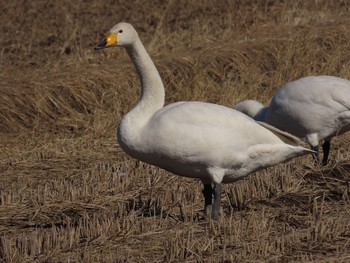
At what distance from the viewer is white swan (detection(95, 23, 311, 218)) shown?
6406 mm

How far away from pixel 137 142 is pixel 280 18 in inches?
347

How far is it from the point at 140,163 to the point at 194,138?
2.43 meters

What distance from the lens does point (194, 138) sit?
641 cm

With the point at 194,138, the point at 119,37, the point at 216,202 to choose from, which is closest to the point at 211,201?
the point at 216,202

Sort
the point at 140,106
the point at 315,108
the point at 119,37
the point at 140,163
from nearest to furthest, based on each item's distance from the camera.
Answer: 1. the point at 140,106
2. the point at 119,37
3. the point at 315,108
4. the point at 140,163

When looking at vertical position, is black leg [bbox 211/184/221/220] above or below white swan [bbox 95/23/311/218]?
below

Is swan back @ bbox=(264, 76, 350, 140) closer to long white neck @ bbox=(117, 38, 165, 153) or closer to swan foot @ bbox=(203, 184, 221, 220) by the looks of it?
swan foot @ bbox=(203, 184, 221, 220)

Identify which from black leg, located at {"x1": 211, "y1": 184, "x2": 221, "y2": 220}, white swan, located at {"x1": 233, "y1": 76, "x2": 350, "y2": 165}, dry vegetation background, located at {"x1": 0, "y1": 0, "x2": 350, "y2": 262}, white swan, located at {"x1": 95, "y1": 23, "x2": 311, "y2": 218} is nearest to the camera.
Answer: dry vegetation background, located at {"x1": 0, "y1": 0, "x2": 350, "y2": 262}

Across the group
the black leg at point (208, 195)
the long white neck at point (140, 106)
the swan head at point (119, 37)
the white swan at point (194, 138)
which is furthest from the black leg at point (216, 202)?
the swan head at point (119, 37)

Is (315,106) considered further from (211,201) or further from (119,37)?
(119,37)

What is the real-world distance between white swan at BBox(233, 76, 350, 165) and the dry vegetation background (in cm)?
30

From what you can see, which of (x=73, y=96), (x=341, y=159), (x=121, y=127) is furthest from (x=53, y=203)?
(x=73, y=96)

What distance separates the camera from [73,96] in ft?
37.1

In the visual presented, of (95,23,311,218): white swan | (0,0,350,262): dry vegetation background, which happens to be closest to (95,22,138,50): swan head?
(95,23,311,218): white swan
